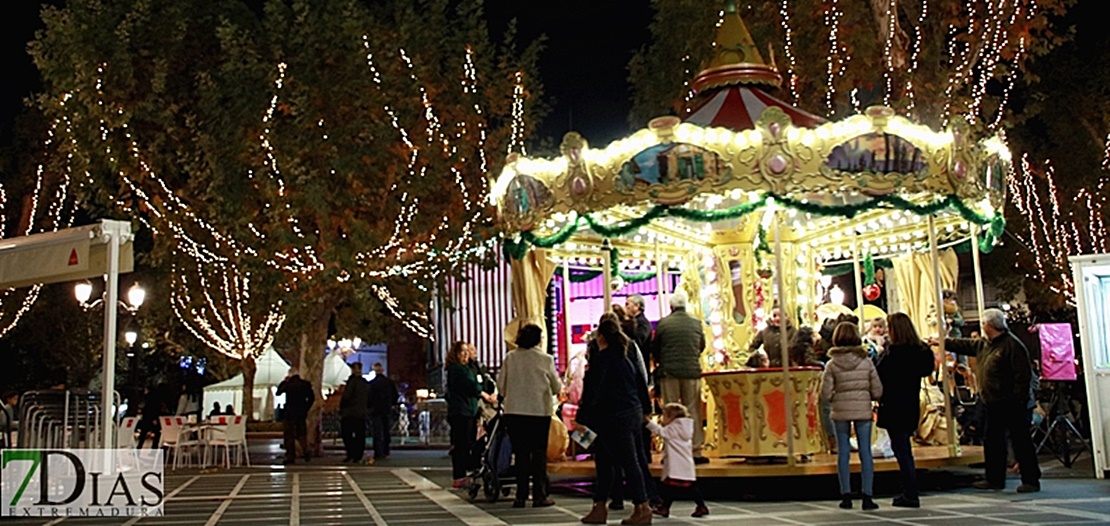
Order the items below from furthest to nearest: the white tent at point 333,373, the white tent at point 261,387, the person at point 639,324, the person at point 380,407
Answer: the white tent at point 333,373
the white tent at point 261,387
the person at point 380,407
the person at point 639,324

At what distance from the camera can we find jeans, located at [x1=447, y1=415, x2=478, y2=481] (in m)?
11.6

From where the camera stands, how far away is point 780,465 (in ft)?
33.3

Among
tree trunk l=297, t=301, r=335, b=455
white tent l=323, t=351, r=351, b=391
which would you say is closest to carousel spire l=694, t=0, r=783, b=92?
tree trunk l=297, t=301, r=335, b=455

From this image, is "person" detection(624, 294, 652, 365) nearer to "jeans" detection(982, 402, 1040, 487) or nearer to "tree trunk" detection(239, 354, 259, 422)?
"jeans" detection(982, 402, 1040, 487)

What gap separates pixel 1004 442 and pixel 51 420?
Answer: 8.58 meters

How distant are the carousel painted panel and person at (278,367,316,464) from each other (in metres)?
9.09

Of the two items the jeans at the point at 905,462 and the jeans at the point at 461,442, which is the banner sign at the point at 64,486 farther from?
the jeans at the point at 905,462

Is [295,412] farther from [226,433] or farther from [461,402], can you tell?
[461,402]

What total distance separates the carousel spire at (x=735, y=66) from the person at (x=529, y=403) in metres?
4.89

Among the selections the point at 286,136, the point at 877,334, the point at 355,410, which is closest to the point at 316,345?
the point at 355,410

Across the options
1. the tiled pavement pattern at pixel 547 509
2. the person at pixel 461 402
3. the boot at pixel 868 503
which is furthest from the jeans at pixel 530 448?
the boot at pixel 868 503

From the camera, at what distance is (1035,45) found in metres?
17.4

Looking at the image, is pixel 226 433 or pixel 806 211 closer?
pixel 806 211

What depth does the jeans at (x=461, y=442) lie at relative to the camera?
11570mm
